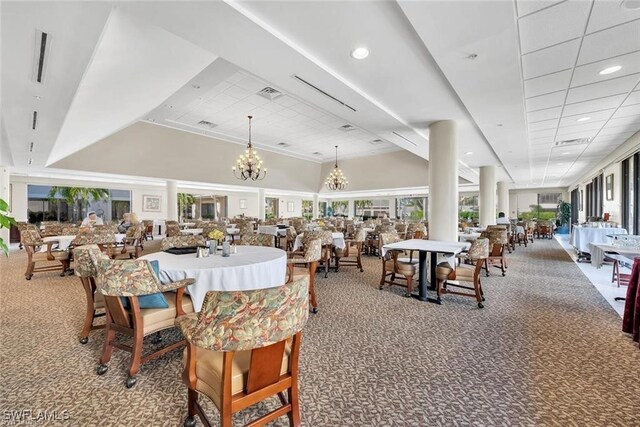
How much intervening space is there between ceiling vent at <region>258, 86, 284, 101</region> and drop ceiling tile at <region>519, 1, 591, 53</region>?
4.94 meters

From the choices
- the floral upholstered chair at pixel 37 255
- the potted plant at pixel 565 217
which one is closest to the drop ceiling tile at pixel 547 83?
the floral upholstered chair at pixel 37 255

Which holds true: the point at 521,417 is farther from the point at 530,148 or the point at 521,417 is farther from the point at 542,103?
the point at 530,148

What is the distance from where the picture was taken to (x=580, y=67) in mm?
3256

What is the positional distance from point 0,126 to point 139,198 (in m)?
10.00

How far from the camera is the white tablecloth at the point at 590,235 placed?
6802 mm

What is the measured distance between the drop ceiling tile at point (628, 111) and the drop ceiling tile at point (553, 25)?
10.4 feet

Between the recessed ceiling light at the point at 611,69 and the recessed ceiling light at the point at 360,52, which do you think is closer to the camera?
the recessed ceiling light at the point at 360,52

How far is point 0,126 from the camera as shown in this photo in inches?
209

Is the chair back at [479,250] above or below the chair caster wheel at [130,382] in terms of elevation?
above

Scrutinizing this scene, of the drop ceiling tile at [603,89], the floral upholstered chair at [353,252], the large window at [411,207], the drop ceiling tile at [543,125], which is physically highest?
the drop ceiling tile at [543,125]

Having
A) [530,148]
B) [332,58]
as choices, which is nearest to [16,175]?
[332,58]

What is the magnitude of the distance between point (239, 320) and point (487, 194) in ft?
35.4

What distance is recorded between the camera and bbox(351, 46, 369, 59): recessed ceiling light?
2982mm

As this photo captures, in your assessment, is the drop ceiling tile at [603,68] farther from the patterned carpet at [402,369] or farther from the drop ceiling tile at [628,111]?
the patterned carpet at [402,369]
